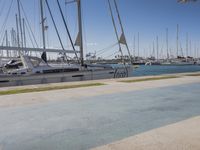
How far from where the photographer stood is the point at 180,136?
13.3ft

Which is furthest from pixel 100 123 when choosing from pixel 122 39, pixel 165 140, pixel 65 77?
pixel 122 39

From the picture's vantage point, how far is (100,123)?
5.01 metres

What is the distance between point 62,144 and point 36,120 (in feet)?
5.53

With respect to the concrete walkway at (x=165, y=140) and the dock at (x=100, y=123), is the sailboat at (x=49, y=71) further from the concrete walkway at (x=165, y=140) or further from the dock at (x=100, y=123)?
the concrete walkway at (x=165, y=140)

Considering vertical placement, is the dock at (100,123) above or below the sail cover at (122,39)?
below

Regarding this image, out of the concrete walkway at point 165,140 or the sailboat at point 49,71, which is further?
the sailboat at point 49,71

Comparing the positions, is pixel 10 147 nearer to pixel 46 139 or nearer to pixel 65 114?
pixel 46 139

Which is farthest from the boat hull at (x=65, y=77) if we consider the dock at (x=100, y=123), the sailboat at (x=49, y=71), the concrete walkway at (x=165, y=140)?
the concrete walkway at (x=165, y=140)

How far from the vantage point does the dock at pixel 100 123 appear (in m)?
3.85

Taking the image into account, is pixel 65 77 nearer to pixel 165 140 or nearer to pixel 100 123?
pixel 100 123

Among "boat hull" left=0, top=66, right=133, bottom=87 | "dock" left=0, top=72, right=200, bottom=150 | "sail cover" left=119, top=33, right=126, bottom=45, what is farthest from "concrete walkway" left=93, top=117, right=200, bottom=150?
"sail cover" left=119, top=33, right=126, bottom=45

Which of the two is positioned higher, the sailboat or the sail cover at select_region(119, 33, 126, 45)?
the sail cover at select_region(119, 33, 126, 45)

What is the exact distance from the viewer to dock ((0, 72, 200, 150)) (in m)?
3.85

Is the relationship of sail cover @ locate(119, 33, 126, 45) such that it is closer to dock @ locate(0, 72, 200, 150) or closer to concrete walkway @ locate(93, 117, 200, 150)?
dock @ locate(0, 72, 200, 150)
